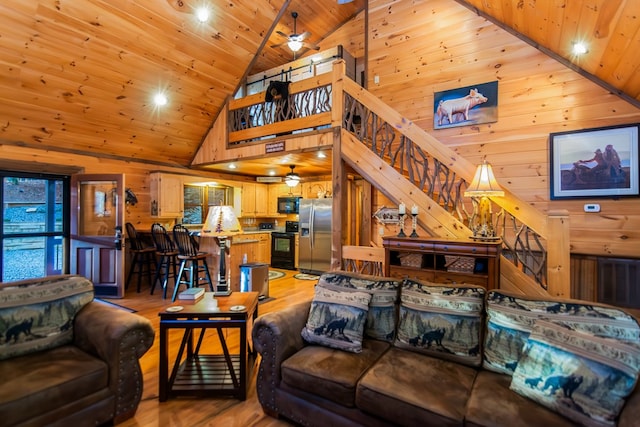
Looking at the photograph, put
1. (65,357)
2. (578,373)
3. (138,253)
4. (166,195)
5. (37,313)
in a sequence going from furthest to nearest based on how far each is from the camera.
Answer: (166,195)
(138,253)
(37,313)
(65,357)
(578,373)

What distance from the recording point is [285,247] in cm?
745

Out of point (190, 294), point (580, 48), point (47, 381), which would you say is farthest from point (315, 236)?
point (47, 381)

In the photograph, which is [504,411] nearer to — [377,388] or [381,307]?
[377,388]

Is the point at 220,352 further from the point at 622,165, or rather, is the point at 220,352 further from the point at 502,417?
the point at 622,165

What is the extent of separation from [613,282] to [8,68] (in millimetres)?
7408

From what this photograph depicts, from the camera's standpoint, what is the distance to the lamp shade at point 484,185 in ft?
9.66

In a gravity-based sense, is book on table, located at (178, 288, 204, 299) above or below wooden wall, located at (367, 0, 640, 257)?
below

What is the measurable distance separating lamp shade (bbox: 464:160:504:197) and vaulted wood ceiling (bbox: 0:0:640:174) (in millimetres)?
1583

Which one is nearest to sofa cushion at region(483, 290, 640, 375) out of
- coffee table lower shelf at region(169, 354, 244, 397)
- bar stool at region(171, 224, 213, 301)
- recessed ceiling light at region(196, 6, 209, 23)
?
coffee table lower shelf at region(169, 354, 244, 397)

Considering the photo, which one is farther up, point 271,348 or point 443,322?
point 443,322

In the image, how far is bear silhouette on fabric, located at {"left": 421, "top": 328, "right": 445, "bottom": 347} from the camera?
1993 mm

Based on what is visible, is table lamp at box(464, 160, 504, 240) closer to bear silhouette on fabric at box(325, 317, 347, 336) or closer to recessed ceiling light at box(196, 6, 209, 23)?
bear silhouette on fabric at box(325, 317, 347, 336)

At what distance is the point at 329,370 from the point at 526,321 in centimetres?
116

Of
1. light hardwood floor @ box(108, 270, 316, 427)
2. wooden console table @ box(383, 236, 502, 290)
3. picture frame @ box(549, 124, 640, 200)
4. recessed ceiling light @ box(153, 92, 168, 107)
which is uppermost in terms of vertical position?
recessed ceiling light @ box(153, 92, 168, 107)
